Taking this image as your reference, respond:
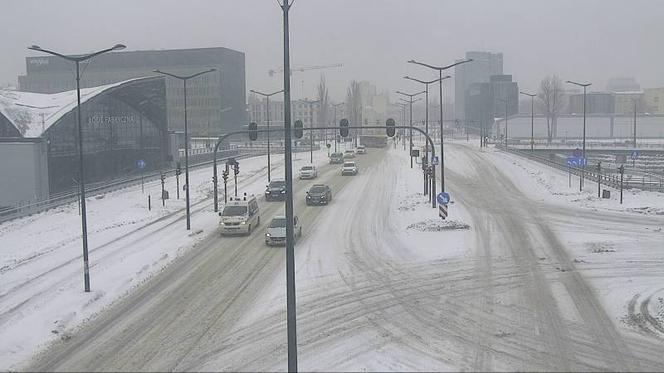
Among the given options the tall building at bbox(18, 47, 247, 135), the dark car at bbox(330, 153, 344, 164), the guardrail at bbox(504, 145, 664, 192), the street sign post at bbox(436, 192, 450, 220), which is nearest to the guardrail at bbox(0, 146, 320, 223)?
the dark car at bbox(330, 153, 344, 164)

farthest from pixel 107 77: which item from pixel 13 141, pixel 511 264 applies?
pixel 511 264

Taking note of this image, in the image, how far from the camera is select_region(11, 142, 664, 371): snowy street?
16.8 metres

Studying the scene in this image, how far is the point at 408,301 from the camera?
870 inches

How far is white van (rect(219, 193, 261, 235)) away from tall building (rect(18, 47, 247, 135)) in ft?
326

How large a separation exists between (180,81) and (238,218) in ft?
374

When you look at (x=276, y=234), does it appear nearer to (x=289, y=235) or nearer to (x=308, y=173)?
(x=289, y=235)

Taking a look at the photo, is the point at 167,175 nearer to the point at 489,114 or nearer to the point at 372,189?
the point at 372,189

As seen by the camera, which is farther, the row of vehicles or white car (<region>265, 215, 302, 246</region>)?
the row of vehicles

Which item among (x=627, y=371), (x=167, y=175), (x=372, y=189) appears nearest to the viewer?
(x=627, y=371)

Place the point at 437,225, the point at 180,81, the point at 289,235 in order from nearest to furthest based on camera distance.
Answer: the point at 289,235, the point at 437,225, the point at 180,81

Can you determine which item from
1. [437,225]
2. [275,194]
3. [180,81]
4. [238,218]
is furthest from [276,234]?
[180,81]

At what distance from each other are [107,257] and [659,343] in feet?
69.5

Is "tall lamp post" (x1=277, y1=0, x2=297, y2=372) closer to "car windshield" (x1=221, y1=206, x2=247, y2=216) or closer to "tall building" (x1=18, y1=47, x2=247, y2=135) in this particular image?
"car windshield" (x1=221, y1=206, x2=247, y2=216)

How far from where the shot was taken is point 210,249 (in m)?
31.9
